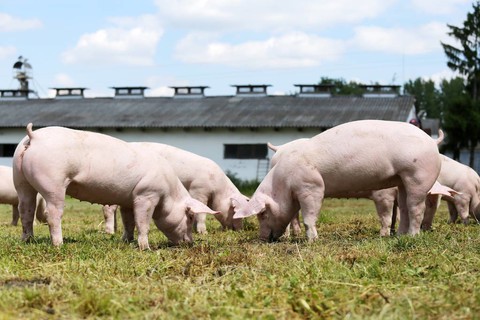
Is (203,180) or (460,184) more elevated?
(203,180)

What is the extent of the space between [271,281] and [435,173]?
14.6 feet

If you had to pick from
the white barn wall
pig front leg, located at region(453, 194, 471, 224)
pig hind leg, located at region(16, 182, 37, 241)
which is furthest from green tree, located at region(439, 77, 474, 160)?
pig hind leg, located at region(16, 182, 37, 241)

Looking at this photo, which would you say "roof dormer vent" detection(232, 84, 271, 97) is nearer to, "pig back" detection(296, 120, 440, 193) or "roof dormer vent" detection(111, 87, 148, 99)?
"roof dormer vent" detection(111, 87, 148, 99)

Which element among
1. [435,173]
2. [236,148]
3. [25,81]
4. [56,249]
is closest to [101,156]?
[56,249]

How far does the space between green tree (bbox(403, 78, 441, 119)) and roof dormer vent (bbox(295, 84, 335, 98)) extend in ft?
227

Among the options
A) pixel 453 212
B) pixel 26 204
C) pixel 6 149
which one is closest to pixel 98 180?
pixel 26 204

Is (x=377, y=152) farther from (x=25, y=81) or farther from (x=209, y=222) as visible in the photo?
(x=25, y=81)

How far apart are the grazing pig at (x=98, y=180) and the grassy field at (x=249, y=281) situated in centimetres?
67

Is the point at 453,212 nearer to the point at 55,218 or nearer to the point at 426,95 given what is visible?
the point at 55,218

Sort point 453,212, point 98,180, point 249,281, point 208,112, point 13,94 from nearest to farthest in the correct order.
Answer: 1. point 249,281
2. point 98,180
3. point 453,212
4. point 208,112
5. point 13,94

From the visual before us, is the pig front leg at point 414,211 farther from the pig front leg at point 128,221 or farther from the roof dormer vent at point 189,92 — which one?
the roof dormer vent at point 189,92

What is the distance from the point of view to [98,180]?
28.4ft

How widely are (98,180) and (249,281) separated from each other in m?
3.30

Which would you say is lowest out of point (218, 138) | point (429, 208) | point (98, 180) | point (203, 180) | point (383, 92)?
point (218, 138)
